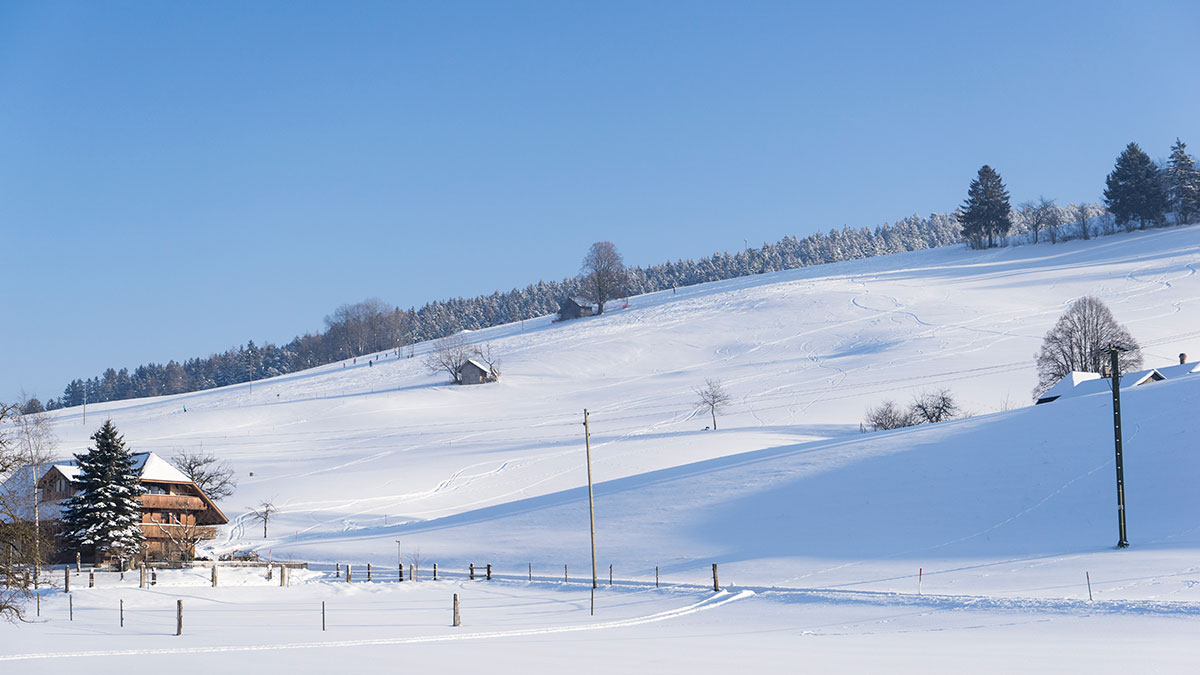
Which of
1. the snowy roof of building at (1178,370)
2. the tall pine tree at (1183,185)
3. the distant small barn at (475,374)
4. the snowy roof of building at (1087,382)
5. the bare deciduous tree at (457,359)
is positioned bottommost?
the snowy roof of building at (1087,382)

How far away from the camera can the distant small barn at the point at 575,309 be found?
144125mm

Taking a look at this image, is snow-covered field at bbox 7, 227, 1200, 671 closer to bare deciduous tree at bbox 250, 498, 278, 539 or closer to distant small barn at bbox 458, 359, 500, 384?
bare deciduous tree at bbox 250, 498, 278, 539

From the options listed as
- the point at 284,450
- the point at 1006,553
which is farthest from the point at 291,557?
the point at 1006,553

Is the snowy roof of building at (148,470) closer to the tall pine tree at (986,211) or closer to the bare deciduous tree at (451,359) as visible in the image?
the bare deciduous tree at (451,359)

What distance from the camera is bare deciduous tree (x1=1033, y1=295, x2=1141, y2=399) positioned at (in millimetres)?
71750

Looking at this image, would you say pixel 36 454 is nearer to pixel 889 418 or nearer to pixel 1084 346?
pixel 889 418

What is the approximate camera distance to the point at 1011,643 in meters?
21.8

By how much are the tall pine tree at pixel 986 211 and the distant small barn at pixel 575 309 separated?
2400 inches

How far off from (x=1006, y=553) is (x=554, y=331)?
9953 cm

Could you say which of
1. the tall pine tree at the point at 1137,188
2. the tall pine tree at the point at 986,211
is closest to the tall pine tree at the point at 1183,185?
the tall pine tree at the point at 1137,188

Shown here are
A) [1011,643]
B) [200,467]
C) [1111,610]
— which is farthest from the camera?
[200,467]

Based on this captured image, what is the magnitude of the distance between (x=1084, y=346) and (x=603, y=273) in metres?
82.8

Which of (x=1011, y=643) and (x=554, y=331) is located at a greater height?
(x=554, y=331)

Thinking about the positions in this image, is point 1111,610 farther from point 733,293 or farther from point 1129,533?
point 733,293
